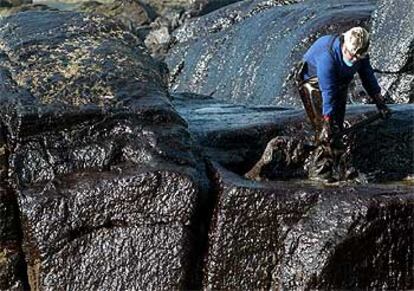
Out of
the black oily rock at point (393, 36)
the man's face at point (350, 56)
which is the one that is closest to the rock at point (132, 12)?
the black oily rock at point (393, 36)

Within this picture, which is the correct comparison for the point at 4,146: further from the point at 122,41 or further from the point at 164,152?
the point at 122,41

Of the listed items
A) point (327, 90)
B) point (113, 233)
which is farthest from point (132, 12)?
point (113, 233)

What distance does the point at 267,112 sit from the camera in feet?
35.4

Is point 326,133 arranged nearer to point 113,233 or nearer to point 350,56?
point 350,56

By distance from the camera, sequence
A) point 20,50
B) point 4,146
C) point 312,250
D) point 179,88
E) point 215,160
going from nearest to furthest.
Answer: point 312,250 < point 4,146 < point 215,160 < point 20,50 < point 179,88

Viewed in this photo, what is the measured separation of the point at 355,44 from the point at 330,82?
1.63 ft

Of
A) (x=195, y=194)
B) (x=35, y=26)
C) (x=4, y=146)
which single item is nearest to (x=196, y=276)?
(x=195, y=194)

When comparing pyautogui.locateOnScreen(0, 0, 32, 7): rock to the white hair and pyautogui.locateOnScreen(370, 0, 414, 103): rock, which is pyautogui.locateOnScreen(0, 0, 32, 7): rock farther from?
the white hair

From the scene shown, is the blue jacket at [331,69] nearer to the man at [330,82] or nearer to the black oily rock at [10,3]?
the man at [330,82]

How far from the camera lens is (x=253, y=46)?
1792cm

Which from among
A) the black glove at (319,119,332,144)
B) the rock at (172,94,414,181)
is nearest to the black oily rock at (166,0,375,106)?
the rock at (172,94,414,181)

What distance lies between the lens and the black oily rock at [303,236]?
26.0 ft

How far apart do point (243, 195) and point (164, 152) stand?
2.87 feet

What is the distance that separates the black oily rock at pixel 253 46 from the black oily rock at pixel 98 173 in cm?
638
